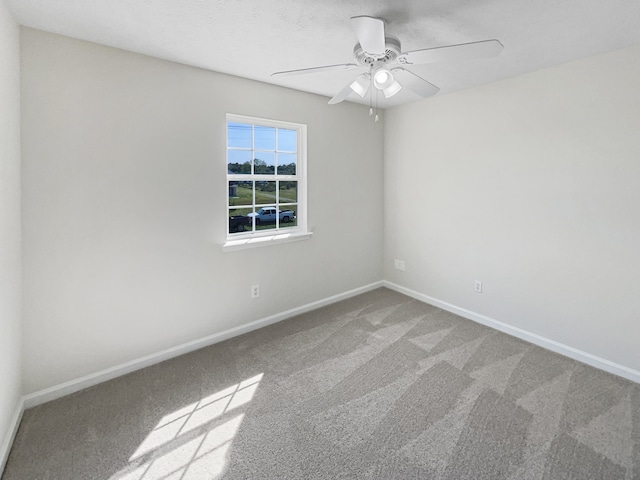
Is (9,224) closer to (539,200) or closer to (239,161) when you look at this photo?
(239,161)

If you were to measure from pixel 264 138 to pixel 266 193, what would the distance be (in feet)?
1.77

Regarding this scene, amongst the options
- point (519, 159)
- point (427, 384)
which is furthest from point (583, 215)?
point (427, 384)

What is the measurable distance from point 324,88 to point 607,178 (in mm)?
2452

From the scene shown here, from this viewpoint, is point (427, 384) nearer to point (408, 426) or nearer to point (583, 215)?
point (408, 426)

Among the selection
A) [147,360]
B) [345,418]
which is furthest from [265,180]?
[345,418]

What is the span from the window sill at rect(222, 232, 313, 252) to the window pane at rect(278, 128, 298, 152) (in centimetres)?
89

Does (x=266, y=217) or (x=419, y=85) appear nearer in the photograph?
(x=419, y=85)

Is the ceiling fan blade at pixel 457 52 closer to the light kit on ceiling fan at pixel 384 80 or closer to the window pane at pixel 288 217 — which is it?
the light kit on ceiling fan at pixel 384 80

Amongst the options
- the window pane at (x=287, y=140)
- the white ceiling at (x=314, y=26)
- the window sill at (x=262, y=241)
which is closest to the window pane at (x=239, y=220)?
the window sill at (x=262, y=241)

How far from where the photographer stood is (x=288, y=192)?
11.3ft

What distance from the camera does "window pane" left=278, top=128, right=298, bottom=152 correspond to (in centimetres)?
330

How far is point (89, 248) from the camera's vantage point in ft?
7.32

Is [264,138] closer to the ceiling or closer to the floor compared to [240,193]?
closer to the ceiling

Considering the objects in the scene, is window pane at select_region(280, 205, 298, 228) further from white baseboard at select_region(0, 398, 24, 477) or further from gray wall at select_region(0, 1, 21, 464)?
white baseboard at select_region(0, 398, 24, 477)
